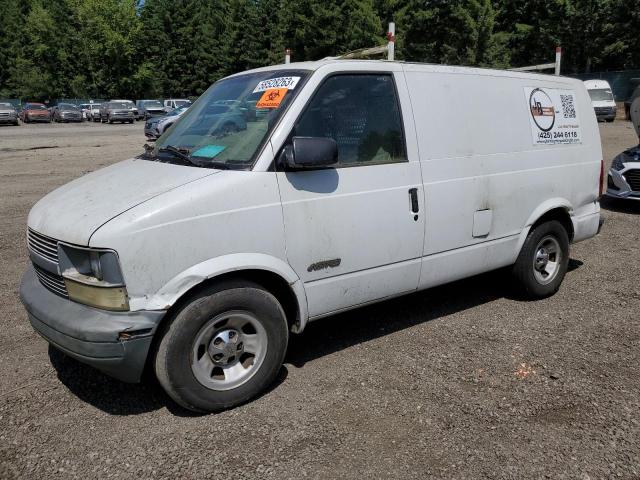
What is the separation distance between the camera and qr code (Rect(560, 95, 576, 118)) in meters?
5.23

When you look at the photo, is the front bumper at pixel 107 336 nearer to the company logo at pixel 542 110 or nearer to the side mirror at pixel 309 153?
the side mirror at pixel 309 153

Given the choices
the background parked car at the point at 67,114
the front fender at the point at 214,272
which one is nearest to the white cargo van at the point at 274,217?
the front fender at the point at 214,272

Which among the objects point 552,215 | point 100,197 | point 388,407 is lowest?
point 388,407

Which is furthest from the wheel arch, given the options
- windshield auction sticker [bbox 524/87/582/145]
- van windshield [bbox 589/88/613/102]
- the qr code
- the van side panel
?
van windshield [bbox 589/88/613/102]

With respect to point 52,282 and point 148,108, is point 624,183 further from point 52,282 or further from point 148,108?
point 148,108

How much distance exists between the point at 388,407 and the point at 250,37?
220 ft

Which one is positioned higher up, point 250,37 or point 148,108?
point 250,37

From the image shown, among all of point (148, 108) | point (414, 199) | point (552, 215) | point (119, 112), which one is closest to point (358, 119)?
Answer: point (414, 199)

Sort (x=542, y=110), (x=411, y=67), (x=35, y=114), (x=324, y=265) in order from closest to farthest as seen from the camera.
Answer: (x=324, y=265) → (x=411, y=67) → (x=542, y=110) → (x=35, y=114)

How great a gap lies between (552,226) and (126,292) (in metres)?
3.89

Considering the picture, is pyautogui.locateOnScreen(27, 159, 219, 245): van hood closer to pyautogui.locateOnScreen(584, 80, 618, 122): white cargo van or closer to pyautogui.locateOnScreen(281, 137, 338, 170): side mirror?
pyautogui.locateOnScreen(281, 137, 338, 170): side mirror

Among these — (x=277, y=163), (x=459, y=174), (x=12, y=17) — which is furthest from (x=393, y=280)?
(x=12, y=17)

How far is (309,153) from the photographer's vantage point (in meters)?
3.36

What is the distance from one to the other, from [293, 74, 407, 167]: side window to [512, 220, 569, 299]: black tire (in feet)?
5.78
